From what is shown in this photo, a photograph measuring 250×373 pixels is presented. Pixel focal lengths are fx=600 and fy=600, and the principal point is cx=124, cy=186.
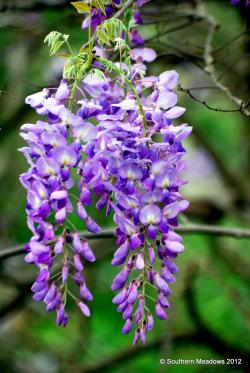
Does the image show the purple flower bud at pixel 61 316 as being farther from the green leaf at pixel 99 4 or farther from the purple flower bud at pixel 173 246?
the green leaf at pixel 99 4

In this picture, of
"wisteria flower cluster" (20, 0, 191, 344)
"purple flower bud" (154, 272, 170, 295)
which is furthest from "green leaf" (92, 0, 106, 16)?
"purple flower bud" (154, 272, 170, 295)

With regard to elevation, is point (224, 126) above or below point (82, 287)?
below

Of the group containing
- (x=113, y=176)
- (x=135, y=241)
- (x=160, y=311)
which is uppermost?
(x=113, y=176)

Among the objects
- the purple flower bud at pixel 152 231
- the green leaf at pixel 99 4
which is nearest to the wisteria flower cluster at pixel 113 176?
the purple flower bud at pixel 152 231

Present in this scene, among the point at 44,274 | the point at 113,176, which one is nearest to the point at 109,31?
the point at 113,176

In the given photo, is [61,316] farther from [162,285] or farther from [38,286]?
[162,285]

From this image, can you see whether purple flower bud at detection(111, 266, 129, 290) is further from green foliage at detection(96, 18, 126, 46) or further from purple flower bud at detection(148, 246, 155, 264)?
green foliage at detection(96, 18, 126, 46)

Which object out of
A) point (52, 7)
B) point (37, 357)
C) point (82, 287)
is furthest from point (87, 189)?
point (37, 357)

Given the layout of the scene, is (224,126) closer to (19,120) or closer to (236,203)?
(236,203)
